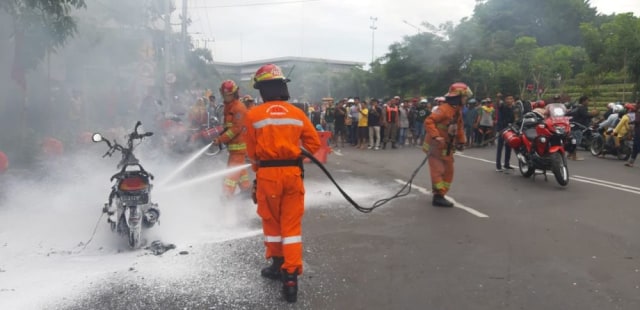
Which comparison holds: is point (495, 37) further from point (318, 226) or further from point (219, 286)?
point (219, 286)

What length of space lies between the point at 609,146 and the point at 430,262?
1090 centimetres

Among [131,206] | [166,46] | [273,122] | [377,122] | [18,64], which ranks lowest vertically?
[131,206]

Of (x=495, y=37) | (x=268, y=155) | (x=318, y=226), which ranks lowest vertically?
(x=318, y=226)

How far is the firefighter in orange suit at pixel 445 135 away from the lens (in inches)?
272

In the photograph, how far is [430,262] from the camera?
180 inches

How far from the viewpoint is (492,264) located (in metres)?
4.51

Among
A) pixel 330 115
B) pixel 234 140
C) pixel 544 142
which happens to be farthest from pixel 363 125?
pixel 234 140

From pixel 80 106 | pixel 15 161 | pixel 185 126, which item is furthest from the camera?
pixel 80 106

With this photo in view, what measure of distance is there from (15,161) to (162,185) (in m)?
3.08

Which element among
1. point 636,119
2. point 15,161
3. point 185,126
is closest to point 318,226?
point 15,161

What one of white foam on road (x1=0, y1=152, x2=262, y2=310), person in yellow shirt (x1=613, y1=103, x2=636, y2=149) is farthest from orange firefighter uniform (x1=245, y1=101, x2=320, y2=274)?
person in yellow shirt (x1=613, y1=103, x2=636, y2=149)

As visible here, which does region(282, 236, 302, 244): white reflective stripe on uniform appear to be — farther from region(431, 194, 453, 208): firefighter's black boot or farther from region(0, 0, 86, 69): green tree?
region(0, 0, 86, 69): green tree

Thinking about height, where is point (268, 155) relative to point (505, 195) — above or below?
above

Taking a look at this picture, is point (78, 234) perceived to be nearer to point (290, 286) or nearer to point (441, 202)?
point (290, 286)
